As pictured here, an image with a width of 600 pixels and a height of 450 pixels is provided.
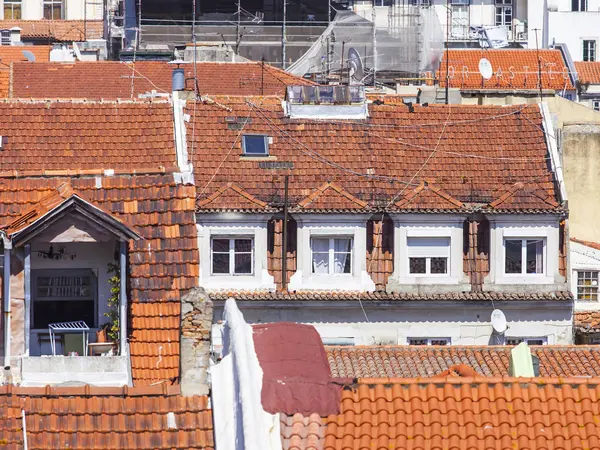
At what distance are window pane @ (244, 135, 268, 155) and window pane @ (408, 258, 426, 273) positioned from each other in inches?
157

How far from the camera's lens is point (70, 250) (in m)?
21.5

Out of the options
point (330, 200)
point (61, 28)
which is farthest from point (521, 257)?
point (61, 28)

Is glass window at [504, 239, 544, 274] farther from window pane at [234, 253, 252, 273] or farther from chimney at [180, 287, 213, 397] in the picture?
chimney at [180, 287, 213, 397]

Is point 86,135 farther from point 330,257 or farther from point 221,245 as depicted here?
point 330,257

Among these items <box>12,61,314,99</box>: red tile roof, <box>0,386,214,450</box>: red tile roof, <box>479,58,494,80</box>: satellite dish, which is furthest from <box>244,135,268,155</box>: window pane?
<box>479,58,494,80</box>: satellite dish

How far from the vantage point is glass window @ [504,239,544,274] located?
126 feet

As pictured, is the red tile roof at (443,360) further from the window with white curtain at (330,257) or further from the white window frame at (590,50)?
the white window frame at (590,50)

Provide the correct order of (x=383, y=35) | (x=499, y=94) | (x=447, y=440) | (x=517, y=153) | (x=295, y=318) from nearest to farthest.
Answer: (x=447, y=440) < (x=295, y=318) < (x=517, y=153) < (x=499, y=94) < (x=383, y=35)

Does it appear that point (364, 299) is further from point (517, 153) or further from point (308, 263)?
point (517, 153)

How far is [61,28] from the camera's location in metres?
93.3

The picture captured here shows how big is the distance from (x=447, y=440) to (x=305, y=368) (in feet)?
5.81

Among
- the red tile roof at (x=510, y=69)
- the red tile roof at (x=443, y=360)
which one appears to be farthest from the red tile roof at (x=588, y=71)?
the red tile roof at (x=443, y=360)

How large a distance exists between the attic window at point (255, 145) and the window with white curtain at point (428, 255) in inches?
149

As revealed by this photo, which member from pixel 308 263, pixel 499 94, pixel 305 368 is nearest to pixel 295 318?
pixel 308 263
